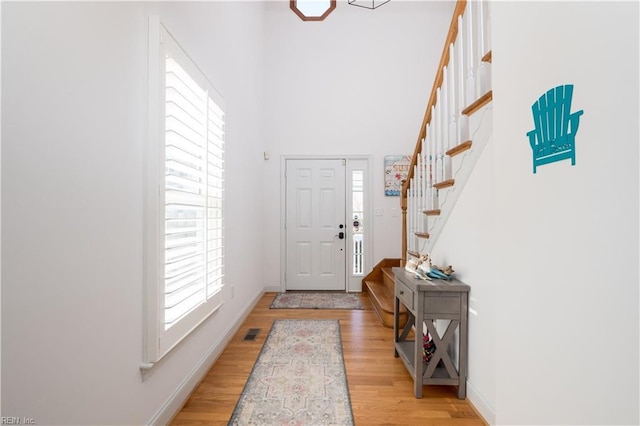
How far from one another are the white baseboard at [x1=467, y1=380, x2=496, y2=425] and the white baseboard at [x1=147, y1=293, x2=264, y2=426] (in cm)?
180

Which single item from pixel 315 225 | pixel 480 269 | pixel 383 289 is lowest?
pixel 383 289

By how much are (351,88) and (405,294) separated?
11.3 feet

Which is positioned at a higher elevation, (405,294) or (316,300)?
(405,294)

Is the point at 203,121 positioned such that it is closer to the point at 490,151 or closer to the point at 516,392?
the point at 490,151

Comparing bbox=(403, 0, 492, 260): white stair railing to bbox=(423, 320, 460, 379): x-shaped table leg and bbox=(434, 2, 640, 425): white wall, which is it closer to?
bbox=(434, 2, 640, 425): white wall

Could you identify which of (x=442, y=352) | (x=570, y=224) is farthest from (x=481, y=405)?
(x=570, y=224)

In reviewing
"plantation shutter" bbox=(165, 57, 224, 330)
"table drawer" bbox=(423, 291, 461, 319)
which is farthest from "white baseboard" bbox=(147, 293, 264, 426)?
"table drawer" bbox=(423, 291, 461, 319)

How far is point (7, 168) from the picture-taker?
0.81 metres

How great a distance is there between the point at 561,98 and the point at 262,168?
3.86 metres

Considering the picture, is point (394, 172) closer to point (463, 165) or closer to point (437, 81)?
point (437, 81)

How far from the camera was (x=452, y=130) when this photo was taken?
212 centimetres

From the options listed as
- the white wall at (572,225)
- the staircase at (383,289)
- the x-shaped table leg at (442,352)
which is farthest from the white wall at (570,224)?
the staircase at (383,289)

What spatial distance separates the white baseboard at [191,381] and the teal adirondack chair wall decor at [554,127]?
2.12m

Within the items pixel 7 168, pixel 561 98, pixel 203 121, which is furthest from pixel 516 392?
pixel 203 121
